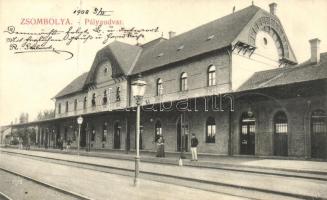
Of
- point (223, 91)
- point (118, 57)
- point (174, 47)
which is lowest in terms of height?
point (223, 91)

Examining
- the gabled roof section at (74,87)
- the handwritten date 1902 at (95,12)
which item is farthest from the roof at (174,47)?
the handwritten date 1902 at (95,12)

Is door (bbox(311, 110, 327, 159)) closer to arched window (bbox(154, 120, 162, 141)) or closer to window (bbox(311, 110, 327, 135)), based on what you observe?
window (bbox(311, 110, 327, 135))

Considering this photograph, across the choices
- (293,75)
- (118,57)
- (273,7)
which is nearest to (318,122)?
(293,75)

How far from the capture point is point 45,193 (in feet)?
27.8

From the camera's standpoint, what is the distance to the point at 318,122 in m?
15.5

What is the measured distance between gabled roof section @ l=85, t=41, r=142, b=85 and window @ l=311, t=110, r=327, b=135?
58.4 feet

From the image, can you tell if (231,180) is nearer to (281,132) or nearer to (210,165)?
(210,165)

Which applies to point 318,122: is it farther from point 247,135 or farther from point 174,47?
point 174,47

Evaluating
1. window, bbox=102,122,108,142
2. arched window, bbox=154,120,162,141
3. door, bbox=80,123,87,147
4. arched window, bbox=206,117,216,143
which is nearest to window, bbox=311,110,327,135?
arched window, bbox=206,117,216,143

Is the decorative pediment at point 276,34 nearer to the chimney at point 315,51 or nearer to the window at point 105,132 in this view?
the chimney at point 315,51

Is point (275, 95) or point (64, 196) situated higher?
point (275, 95)

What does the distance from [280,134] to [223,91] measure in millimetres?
5315

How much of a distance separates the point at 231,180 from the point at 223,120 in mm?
10060

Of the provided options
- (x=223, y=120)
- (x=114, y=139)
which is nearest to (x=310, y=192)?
(x=223, y=120)
